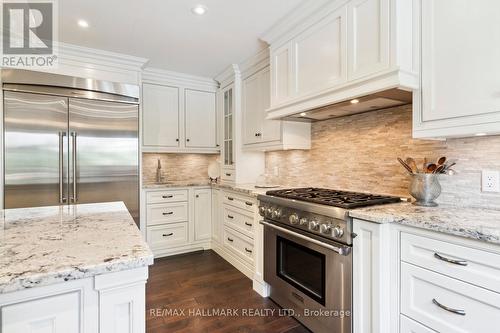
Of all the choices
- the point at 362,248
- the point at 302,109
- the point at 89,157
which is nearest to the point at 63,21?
the point at 89,157

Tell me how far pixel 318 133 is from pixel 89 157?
245 cm

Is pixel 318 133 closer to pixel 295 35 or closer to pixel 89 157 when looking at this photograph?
pixel 295 35

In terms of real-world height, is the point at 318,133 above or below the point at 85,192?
above

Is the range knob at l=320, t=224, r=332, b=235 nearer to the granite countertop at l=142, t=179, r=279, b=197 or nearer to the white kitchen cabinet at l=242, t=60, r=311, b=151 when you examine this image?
the granite countertop at l=142, t=179, r=279, b=197

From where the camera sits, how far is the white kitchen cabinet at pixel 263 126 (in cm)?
271

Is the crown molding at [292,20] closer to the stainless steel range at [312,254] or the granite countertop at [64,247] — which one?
the stainless steel range at [312,254]

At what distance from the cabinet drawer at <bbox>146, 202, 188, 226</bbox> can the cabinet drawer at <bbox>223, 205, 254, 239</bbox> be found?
0.63 metres

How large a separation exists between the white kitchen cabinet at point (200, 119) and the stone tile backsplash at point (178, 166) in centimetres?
37

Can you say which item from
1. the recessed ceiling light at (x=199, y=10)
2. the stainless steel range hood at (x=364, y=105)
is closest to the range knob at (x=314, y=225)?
the stainless steel range hood at (x=364, y=105)

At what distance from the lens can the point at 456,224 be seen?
3.91 feet

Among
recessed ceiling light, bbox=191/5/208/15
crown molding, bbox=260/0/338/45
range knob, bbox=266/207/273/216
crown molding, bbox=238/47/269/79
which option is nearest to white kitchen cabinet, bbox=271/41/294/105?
crown molding, bbox=260/0/338/45

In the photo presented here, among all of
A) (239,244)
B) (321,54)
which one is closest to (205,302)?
(239,244)

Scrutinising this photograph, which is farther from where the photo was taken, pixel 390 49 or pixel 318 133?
pixel 318 133

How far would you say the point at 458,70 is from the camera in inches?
55.5
